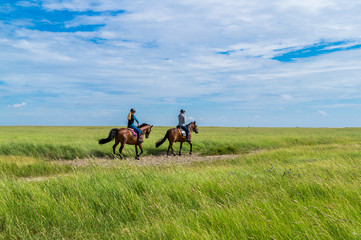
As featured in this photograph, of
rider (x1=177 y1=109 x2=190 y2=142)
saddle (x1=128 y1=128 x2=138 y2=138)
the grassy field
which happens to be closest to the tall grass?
the grassy field

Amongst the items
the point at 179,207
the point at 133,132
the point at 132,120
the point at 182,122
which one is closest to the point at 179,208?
the point at 179,207

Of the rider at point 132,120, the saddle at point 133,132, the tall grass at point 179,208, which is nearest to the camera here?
the tall grass at point 179,208

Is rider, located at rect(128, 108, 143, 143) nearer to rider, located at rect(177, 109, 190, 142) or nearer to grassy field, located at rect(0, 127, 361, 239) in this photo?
rider, located at rect(177, 109, 190, 142)

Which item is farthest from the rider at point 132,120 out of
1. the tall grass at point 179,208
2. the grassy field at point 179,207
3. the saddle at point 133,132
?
the tall grass at point 179,208

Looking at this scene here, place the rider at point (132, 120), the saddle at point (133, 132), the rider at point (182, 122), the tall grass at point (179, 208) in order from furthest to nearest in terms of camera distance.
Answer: the rider at point (182, 122) < the saddle at point (133, 132) < the rider at point (132, 120) < the tall grass at point (179, 208)

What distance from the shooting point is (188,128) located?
2059cm

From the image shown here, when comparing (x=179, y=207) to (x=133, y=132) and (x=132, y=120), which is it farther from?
(x=133, y=132)

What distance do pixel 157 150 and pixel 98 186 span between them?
15232mm

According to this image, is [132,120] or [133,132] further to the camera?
[133,132]

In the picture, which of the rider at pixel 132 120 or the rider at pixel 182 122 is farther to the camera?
the rider at pixel 182 122

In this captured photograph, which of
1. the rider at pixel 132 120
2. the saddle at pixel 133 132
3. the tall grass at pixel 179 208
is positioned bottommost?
the tall grass at pixel 179 208

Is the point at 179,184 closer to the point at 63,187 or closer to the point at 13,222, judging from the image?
the point at 63,187

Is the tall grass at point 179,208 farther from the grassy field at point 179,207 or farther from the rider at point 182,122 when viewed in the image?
the rider at point 182,122

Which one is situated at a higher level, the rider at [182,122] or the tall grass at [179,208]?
the rider at [182,122]
